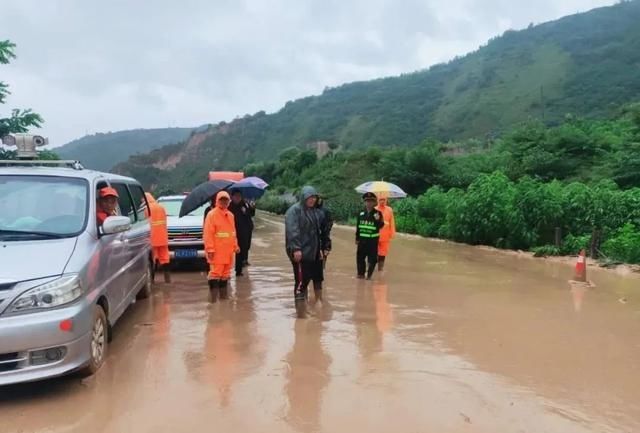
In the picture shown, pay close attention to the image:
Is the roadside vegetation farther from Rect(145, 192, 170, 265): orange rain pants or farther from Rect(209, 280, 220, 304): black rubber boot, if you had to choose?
Rect(145, 192, 170, 265): orange rain pants

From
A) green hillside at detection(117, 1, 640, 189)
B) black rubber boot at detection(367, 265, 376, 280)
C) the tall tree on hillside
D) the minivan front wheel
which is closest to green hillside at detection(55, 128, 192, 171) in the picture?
green hillside at detection(117, 1, 640, 189)

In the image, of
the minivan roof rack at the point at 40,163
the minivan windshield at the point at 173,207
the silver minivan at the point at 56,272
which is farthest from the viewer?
the minivan windshield at the point at 173,207

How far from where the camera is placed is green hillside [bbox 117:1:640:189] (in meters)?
72.8

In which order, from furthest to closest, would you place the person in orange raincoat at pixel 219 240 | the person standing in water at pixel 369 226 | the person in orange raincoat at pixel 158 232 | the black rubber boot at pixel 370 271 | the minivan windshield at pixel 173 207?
the minivan windshield at pixel 173 207 → the black rubber boot at pixel 370 271 → the person standing in water at pixel 369 226 → the person in orange raincoat at pixel 158 232 → the person in orange raincoat at pixel 219 240

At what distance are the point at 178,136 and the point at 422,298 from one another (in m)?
175

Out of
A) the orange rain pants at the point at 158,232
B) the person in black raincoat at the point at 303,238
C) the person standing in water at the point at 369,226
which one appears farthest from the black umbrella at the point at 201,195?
the person standing in water at the point at 369,226

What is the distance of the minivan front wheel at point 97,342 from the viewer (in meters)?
4.97

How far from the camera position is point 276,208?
53.4m

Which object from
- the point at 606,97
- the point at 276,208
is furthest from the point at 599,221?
the point at 606,97

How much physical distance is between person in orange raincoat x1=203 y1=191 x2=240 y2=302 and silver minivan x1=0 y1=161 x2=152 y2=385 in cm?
153

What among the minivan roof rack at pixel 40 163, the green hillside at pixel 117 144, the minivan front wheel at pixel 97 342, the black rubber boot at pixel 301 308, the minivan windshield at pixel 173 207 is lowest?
the black rubber boot at pixel 301 308

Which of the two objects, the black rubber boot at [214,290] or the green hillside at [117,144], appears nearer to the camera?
the black rubber boot at [214,290]

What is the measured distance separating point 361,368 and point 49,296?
2.83m

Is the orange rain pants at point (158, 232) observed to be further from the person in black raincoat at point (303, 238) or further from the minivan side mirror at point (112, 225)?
the minivan side mirror at point (112, 225)
